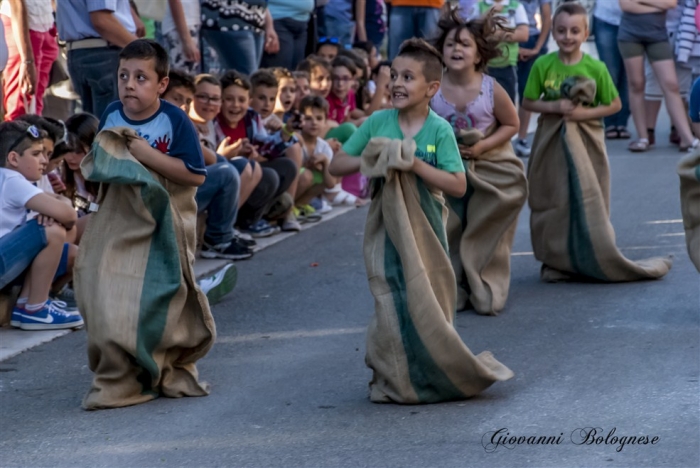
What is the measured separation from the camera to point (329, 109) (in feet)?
39.0

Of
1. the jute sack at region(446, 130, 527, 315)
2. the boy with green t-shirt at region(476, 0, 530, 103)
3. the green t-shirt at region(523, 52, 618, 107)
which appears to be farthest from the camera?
the boy with green t-shirt at region(476, 0, 530, 103)

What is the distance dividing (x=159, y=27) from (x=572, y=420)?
256 inches

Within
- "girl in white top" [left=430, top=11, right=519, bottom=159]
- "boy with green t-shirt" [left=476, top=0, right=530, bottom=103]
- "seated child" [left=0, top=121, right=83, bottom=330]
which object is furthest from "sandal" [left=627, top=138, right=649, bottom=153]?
"seated child" [left=0, top=121, right=83, bottom=330]

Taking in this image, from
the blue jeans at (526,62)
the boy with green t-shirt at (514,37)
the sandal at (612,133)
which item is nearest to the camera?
the boy with green t-shirt at (514,37)

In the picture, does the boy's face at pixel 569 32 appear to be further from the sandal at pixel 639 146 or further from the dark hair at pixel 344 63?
the sandal at pixel 639 146

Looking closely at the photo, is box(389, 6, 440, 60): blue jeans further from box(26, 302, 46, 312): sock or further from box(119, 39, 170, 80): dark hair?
box(119, 39, 170, 80): dark hair

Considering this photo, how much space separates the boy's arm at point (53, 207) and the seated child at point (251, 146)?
240 cm

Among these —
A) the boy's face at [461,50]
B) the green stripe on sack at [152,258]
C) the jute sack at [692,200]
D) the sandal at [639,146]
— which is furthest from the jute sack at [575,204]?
the sandal at [639,146]

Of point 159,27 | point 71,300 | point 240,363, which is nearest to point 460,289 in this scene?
point 240,363

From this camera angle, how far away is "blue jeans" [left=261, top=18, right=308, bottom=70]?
1190 centimetres

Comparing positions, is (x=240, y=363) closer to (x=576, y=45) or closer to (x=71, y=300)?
(x=71, y=300)

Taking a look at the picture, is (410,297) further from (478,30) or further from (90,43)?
(90,43)

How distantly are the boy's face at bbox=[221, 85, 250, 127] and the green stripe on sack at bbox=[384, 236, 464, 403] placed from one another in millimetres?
4047

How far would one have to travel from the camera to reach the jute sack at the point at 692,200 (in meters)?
6.68
